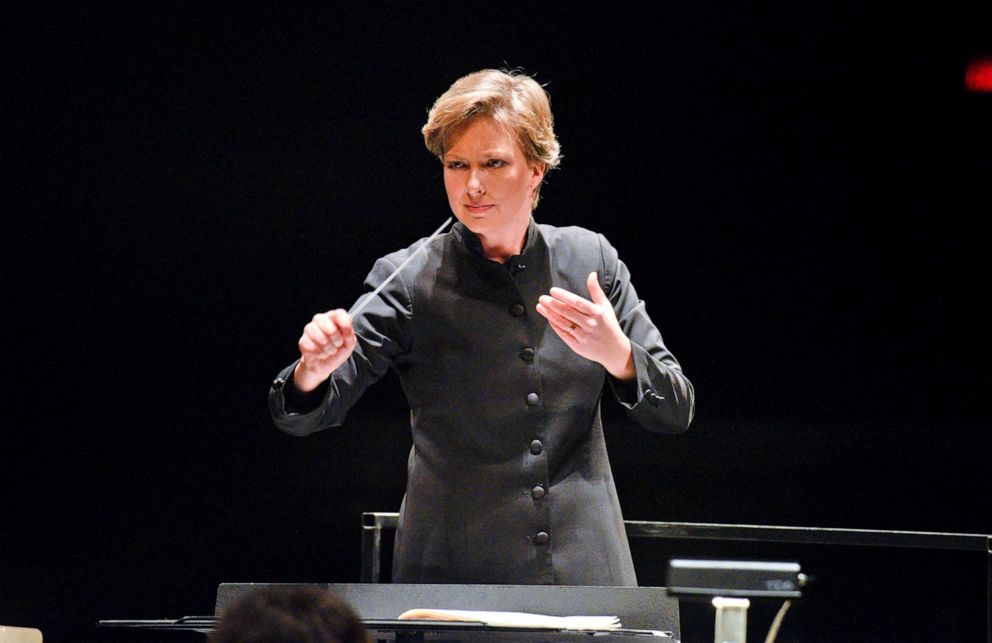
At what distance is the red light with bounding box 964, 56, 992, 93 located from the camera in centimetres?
303

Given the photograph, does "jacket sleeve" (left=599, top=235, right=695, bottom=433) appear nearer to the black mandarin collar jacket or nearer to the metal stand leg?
the black mandarin collar jacket

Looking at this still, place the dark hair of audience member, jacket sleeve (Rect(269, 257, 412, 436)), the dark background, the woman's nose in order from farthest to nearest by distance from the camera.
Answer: the dark background → the woman's nose → jacket sleeve (Rect(269, 257, 412, 436)) → the dark hair of audience member

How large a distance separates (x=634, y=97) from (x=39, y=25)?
140cm

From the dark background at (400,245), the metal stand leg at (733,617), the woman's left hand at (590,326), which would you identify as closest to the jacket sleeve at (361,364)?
the woman's left hand at (590,326)

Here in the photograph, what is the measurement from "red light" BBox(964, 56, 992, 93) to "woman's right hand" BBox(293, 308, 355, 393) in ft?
6.32

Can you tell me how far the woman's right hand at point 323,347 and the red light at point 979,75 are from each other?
6.32ft

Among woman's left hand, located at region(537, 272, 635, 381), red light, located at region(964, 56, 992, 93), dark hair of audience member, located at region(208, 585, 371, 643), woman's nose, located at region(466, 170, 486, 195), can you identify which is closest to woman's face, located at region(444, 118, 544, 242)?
woman's nose, located at region(466, 170, 486, 195)

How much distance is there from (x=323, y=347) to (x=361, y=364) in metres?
0.21

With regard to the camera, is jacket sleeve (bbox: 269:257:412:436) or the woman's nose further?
the woman's nose

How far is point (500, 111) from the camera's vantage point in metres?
1.91

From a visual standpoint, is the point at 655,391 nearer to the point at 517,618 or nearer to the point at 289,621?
the point at 517,618

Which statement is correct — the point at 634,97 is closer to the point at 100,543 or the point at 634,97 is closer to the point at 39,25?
the point at 39,25

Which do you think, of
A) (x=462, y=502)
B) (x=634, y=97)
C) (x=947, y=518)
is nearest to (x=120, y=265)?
(x=634, y=97)

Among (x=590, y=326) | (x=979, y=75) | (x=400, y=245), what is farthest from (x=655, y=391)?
(x=979, y=75)
